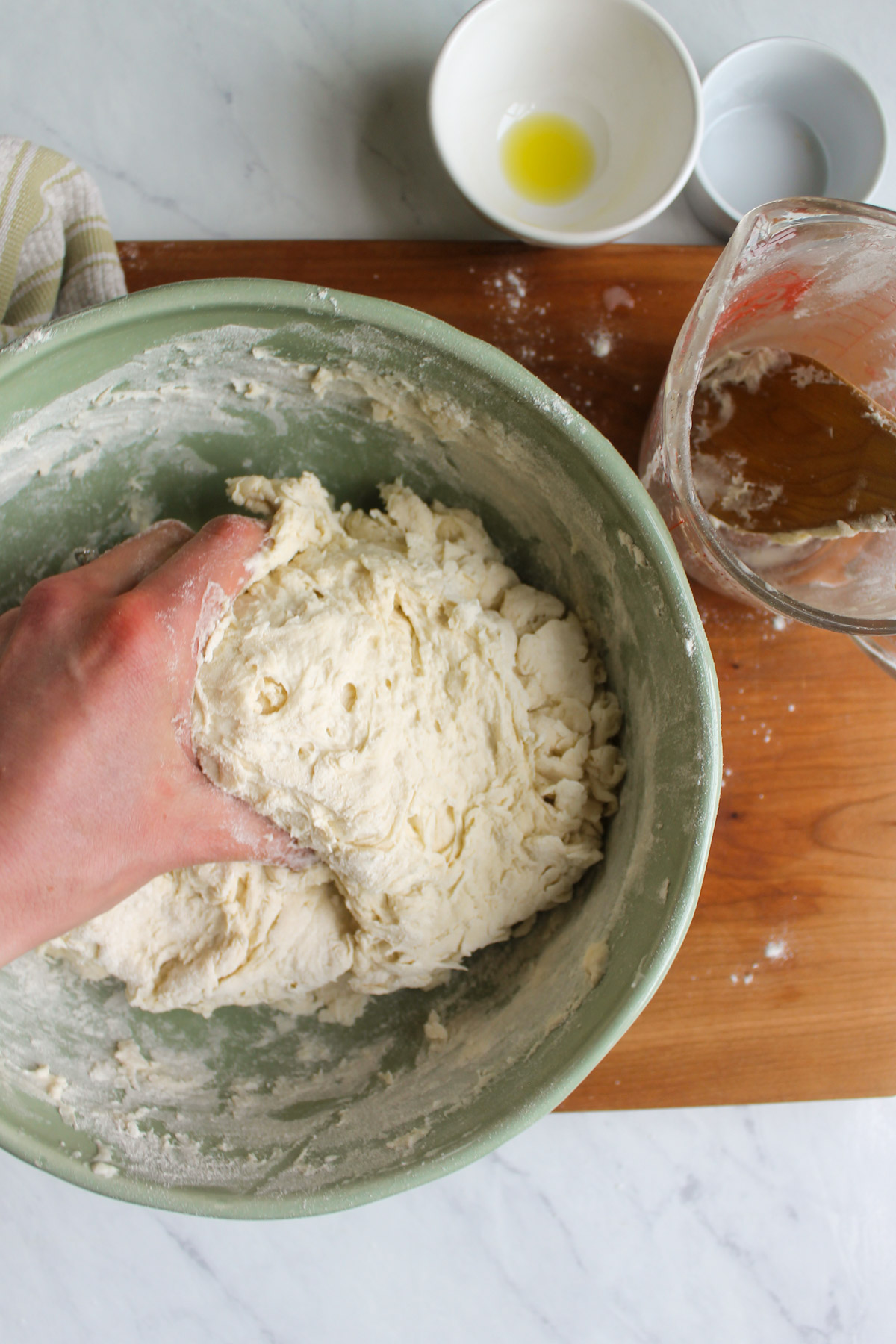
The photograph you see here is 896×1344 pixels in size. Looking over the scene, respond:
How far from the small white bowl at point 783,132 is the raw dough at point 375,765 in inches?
24.8

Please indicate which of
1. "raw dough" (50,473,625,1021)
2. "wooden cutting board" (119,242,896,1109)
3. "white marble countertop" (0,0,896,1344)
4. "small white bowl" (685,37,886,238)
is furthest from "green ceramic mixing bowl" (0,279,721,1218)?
"small white bowl" (685,37,886,238)

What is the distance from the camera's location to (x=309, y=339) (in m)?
0.82

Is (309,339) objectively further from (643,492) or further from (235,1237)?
(235,1237)

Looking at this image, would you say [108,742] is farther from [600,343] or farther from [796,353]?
[796,353]

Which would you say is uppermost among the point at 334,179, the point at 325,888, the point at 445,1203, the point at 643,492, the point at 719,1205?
the point at 334,179

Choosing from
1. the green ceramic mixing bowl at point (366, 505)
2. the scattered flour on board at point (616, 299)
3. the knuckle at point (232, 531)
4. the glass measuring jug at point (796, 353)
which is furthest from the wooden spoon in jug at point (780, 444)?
the knuckle at point (232, 531)

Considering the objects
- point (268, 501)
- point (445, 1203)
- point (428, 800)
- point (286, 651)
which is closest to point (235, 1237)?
point (445, 1203)

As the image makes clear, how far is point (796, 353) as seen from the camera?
1015mm

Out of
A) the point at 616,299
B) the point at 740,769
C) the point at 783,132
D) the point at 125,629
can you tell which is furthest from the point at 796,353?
the point at 125,629

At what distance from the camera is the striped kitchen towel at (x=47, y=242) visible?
0.97 metres

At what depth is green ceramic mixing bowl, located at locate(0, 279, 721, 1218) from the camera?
0.76m

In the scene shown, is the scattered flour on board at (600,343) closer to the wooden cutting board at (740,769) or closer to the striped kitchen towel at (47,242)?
the wooden cutting board at (740,769)

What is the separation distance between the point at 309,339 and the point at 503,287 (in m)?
0.33

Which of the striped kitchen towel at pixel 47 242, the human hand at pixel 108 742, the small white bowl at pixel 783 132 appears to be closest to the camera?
the human hand at pixel 108 742
